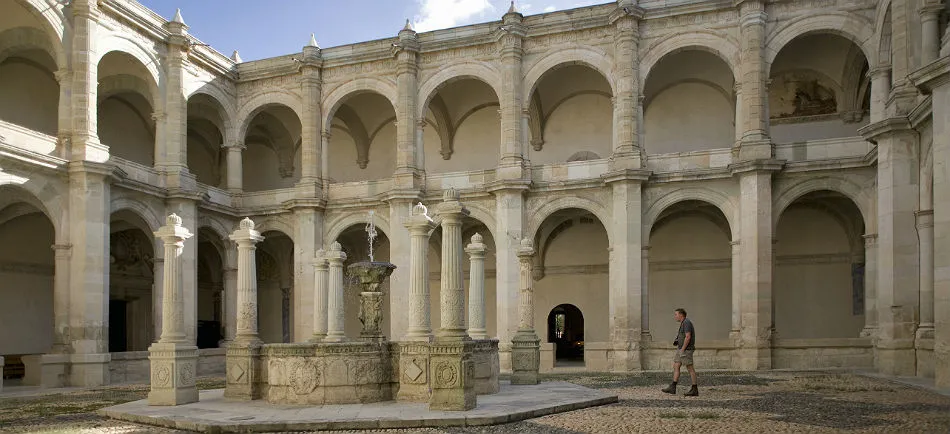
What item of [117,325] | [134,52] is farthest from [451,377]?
[117,325]

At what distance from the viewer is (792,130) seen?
24.8 meters

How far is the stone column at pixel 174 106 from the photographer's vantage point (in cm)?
2345

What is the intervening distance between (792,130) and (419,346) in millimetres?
17504

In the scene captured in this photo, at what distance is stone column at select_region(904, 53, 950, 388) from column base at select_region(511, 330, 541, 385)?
283 inches

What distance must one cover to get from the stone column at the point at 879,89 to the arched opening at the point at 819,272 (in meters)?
5.33

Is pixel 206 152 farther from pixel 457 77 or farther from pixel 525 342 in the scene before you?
pixel 525 342

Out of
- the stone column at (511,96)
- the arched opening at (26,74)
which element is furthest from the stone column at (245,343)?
the stone column at (511,96)

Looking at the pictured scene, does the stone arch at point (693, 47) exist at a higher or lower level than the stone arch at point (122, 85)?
higher

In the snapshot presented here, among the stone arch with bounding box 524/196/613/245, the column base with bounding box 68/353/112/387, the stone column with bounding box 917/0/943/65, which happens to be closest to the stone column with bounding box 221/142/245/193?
the column base with bounding box 68/353/112/387

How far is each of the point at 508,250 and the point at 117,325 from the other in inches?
552

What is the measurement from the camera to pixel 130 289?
26688mm

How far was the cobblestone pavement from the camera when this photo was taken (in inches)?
377

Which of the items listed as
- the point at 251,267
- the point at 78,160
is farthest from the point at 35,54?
the point at 251,267

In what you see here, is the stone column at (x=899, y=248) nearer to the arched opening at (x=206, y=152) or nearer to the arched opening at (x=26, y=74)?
the arched opening at (x=26, y=74)
